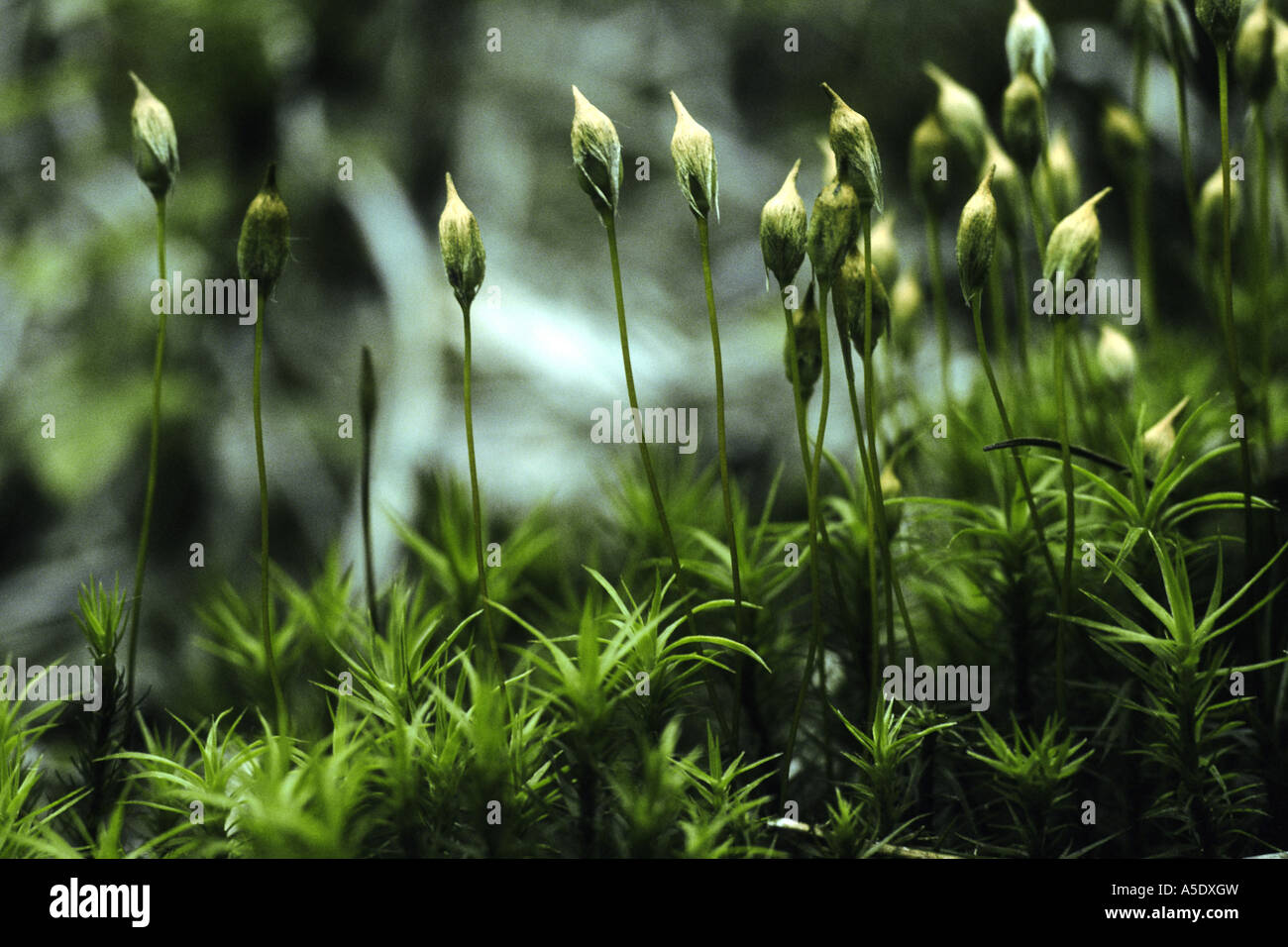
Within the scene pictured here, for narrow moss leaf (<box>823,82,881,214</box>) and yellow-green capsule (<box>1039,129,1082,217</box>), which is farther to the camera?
yellow-green capsule (<box>1039,129,1082,217</box>)

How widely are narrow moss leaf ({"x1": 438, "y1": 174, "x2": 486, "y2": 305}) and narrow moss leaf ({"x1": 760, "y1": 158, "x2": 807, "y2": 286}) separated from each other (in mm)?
105

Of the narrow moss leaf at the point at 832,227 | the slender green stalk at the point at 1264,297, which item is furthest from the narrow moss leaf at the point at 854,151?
the slender green stalk at the point at 1264,297

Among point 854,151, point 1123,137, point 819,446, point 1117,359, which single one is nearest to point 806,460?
point 819,446

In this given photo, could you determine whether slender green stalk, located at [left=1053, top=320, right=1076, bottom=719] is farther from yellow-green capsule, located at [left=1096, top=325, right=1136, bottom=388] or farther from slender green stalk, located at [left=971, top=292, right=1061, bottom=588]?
yellow-green capsule, located at [left=1096, top=325, right=1136, bottom=388]

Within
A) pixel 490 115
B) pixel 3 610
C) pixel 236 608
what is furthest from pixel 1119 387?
pixel 3 610

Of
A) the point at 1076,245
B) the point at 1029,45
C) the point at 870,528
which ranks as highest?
the point at 1029,45

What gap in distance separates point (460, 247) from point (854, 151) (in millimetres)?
147

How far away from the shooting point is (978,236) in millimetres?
322

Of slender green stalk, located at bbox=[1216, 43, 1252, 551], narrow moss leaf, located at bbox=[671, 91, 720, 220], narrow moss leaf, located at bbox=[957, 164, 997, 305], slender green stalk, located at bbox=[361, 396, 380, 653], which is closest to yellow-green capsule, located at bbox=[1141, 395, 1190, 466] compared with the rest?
slender green stalk, located at bbox=[1216, 43, 1252, 551]

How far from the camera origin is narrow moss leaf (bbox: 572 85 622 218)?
1.02 feet

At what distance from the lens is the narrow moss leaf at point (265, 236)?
0.32m

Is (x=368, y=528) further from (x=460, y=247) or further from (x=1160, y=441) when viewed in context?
(x=1160, y=441)
